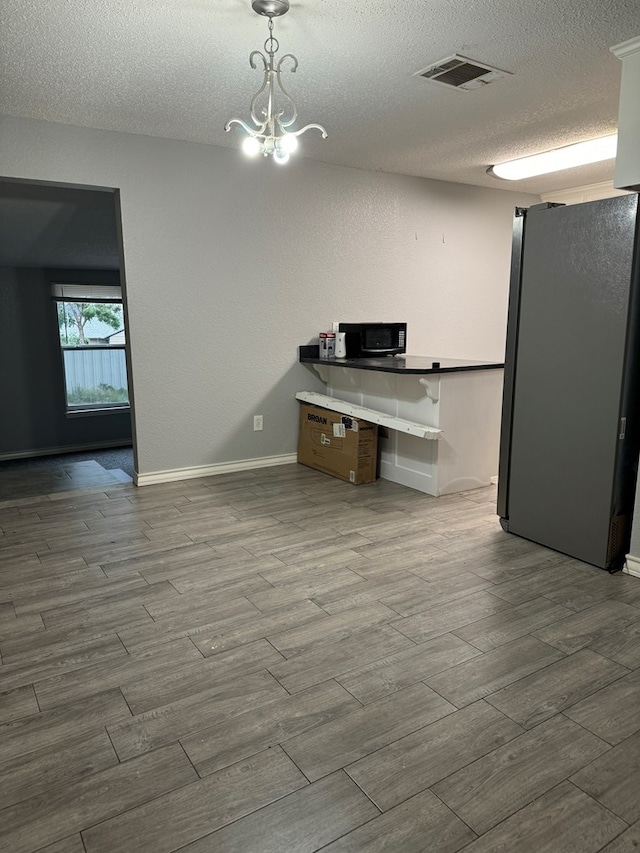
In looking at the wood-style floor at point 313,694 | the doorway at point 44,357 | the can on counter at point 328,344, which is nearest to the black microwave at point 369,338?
the can on counter at point 328,344

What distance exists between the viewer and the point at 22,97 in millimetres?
3252

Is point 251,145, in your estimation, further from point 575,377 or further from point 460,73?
point 575,377

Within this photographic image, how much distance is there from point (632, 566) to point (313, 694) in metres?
1.78

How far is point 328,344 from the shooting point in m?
4.83

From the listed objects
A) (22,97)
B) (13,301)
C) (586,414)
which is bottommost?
(586,414)

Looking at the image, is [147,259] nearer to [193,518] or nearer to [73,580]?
[193,518]

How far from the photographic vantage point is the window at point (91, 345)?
798cm

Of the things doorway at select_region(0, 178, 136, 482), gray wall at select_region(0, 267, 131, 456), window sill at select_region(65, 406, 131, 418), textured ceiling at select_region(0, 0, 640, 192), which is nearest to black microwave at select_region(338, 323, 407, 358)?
textured ceiling at select_region(0, 0, 640, 192)

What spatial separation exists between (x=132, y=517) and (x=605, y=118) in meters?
3.93

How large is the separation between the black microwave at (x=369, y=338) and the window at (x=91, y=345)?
4.65 m

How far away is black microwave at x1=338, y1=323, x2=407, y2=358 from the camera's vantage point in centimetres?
477

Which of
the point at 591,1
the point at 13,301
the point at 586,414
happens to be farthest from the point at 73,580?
the point at 13,301

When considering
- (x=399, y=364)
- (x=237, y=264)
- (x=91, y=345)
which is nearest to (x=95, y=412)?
(x=91, y=345)

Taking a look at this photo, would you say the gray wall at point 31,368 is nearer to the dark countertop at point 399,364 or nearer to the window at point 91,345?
the window at point 91,345
